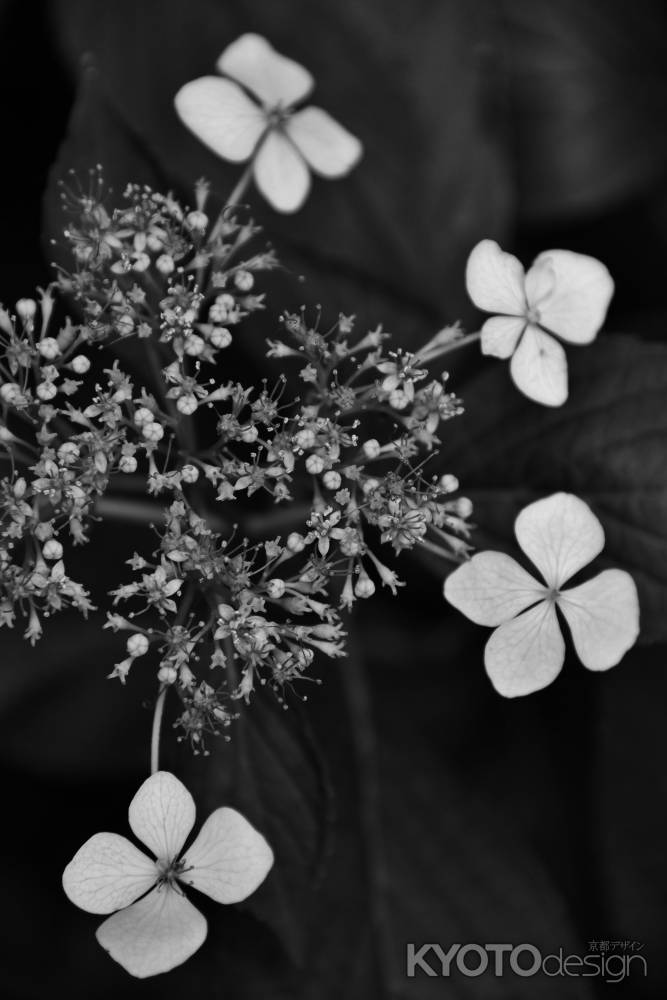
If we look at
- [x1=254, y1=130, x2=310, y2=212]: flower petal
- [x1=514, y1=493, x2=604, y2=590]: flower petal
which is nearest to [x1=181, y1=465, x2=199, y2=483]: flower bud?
[x1=514, y1=493, x2=604, y2=590]: flower petal

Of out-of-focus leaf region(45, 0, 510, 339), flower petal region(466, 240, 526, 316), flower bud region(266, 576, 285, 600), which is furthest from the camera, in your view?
out-of-focus leaf region(45, 0, 510, 339)

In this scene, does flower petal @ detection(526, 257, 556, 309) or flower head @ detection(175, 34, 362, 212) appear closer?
flower petal @ detection(526, 257, 556, 309)

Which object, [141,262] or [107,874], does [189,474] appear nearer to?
[141,262]

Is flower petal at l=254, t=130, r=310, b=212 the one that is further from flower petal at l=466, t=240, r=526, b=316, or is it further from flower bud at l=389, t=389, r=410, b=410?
flower bud at l=389, t=389, r=410, b=410

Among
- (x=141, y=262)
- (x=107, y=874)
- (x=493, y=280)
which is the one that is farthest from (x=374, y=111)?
(x=107, y=874)

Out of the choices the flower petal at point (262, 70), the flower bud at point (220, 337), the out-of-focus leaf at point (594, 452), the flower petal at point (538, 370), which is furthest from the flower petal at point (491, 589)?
the flower petal at point (262, 70)

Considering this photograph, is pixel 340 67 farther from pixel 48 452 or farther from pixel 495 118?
pixel 48 452

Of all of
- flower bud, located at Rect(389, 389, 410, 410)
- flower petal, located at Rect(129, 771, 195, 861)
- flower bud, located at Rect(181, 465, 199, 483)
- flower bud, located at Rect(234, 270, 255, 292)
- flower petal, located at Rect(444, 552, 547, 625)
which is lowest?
flower petal, located at Rect(129, 771, 195, 861)
